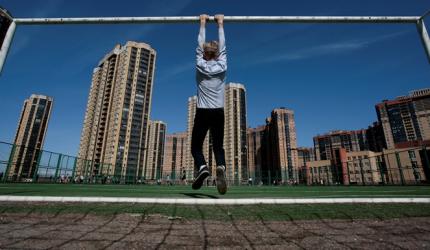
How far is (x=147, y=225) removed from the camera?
264 cm

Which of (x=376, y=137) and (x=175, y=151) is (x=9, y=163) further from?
(x=376, y=137)

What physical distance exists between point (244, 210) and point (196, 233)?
3.54ft

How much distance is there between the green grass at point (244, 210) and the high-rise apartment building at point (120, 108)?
3215 inches

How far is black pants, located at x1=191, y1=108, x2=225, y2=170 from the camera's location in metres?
3.57

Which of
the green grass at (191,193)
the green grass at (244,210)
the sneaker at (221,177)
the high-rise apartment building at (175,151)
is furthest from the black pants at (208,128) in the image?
the high-rise apartment building at (175,151)

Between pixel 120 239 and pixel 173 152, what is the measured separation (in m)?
114

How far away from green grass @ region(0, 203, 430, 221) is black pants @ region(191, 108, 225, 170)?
2.46 ft

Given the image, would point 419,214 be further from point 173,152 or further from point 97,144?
point 173,152

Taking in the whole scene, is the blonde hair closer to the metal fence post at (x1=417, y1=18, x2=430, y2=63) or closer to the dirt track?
the dirt track

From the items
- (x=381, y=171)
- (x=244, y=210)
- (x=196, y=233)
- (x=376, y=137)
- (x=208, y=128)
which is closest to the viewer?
(x=196, y=233)

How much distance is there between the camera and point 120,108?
267 ft

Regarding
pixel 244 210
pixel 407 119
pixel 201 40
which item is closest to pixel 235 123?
pixel 201 40

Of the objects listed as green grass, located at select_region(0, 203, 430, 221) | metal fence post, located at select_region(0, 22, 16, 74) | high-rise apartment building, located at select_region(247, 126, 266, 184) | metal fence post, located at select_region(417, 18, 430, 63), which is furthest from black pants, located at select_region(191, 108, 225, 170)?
high-rise apartment building, located at select_region(247, 126, 266, 184)

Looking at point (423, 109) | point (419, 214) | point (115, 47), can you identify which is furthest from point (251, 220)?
point (423, 109)
